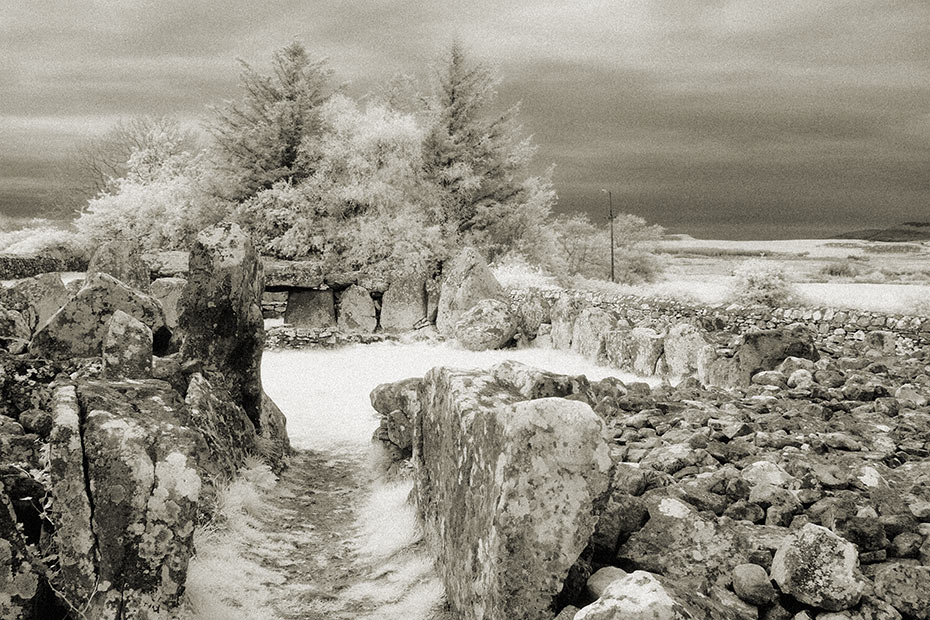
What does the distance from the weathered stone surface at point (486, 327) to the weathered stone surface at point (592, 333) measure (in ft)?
5.43

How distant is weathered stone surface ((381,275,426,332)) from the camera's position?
1706cm

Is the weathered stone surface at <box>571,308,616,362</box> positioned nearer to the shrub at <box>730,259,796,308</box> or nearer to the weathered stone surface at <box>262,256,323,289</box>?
the weathered stone surface at <box>262,256,323,289</box>

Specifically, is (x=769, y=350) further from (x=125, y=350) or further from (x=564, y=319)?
(x=125, y=350)

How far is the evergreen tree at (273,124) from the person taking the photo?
20.6 metres

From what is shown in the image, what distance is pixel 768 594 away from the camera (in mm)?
3291

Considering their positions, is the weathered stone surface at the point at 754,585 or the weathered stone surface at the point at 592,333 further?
the weathered stone surface at the point at 592,333

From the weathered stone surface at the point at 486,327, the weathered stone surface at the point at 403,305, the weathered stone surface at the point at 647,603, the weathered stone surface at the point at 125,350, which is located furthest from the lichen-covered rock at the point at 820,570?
the weathered stone surface at the point at 403,305

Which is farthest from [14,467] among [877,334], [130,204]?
[130,204]

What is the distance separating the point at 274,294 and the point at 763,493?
51.1ft

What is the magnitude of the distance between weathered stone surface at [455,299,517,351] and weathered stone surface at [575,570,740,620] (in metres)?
11.6

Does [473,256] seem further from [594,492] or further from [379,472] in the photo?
[594,492]

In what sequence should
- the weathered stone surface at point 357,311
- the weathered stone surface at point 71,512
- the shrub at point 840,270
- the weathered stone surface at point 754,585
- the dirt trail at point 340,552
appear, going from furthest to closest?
the shrub at point 840,270, the weathered stone surface at point 357,311, the dirt trail at point 340,552, the weathered stone surface at point 71,512, the weathered stone surface at point 754,585

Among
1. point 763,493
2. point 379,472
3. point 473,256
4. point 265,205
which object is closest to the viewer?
point 763,493

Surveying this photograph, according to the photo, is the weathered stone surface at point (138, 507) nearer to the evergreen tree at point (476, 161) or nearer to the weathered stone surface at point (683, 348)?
the weathered stone surface at point (683, 348)
